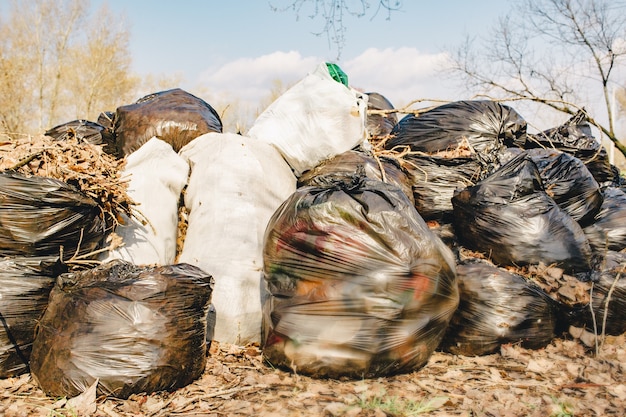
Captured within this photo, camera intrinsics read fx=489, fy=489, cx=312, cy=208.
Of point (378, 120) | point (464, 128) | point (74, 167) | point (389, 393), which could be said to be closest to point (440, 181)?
point (464, 128)

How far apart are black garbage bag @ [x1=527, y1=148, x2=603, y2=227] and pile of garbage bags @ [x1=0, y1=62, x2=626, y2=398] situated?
13 mm

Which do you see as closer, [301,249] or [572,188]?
[301,249]

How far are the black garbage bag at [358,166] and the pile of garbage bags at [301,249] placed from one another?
0.06ft

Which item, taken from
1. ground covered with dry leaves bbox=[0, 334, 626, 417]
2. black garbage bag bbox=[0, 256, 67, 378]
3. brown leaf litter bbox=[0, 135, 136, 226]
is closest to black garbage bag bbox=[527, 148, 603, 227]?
ground covered with dry leaves bbox=[0, 334, 626, 417]

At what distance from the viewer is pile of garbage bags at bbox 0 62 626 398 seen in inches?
79.6

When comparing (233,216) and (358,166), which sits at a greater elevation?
→ (358,166)

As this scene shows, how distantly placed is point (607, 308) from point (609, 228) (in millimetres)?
938

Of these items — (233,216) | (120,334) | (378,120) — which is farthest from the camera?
(378,120)

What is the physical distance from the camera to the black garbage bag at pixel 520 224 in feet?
8.96

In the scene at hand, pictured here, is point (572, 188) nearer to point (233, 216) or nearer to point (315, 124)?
point (315, 124)

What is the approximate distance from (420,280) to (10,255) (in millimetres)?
1787

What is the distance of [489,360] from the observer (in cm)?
236

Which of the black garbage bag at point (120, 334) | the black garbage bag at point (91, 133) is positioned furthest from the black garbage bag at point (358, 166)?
the black garbage bag at point (91, 133)

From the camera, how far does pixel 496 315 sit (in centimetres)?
→ 243
